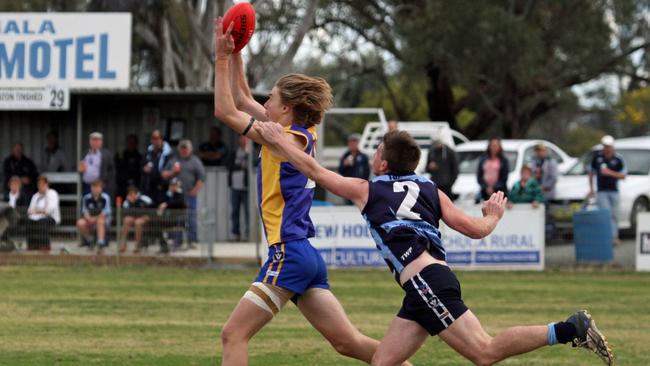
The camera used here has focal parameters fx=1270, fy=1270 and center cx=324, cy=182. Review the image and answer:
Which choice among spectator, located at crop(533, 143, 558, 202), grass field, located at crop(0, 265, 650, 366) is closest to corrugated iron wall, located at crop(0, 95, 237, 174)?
grass field, located at crop(0, 265, 650, 366)

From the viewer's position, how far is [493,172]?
68.0 ft

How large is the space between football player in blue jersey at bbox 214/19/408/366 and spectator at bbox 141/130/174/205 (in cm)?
1317

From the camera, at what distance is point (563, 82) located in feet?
122

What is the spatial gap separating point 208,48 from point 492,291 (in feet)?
51.5

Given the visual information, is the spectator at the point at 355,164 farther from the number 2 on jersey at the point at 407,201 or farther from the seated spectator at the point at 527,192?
the number 2 on jersey at the point at 407,201

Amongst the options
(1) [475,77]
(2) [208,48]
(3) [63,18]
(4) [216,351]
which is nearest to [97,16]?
(3) [63,18]

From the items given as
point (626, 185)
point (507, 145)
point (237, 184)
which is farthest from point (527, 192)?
point (237, 184)

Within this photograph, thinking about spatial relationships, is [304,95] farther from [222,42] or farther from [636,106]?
[636,106]

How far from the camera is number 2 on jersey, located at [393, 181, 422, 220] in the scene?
7180 mm

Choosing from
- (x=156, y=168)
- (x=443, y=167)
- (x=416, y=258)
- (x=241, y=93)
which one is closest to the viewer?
(x=416, y=258)

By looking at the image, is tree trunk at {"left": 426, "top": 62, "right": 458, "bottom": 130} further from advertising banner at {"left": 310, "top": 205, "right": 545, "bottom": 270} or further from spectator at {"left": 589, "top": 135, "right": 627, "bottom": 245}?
advertising banner at {"left": 310, "top": 205, "right": 545, "bottom": 270}

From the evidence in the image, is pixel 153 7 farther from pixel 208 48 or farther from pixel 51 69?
pixel 51 69

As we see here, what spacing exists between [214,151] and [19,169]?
3504 millimetres

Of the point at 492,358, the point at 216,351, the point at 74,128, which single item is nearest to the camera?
the point at 492,358
